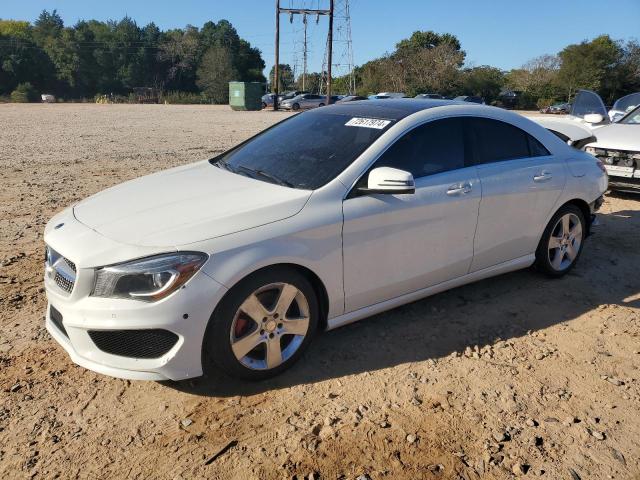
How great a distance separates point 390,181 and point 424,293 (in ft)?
3.31

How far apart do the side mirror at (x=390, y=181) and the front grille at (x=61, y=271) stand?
177 centimetres

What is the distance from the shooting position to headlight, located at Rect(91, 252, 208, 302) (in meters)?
2.62

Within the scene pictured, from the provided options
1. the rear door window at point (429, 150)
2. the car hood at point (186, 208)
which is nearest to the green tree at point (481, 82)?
the rear door window at point (429, 150)

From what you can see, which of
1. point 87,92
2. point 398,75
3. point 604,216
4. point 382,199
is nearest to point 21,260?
point 382,199

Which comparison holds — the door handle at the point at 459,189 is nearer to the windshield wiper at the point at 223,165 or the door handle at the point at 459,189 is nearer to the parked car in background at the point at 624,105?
the windshield wiper at the point at 223,165

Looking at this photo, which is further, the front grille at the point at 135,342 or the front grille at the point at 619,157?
the front grille at the point at 619,157

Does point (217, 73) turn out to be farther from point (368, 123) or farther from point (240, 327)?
point (240, 327)

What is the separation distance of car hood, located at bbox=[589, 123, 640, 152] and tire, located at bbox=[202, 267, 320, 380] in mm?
6449

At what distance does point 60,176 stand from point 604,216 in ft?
28.3

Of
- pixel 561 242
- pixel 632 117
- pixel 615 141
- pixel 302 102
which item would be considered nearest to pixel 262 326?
pixel 561 242

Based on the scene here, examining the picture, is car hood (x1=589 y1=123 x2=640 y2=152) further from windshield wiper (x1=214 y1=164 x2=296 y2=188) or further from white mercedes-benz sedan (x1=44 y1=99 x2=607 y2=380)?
windshield wiper (x1=214 y1=164 x2=296 y2=188)

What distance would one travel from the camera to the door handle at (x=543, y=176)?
4.24m

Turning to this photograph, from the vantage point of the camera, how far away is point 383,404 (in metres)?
2.94

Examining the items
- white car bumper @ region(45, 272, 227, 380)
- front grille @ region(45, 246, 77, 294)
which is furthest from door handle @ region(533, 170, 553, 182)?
front grille @ region(45, 246, 77, 294)
